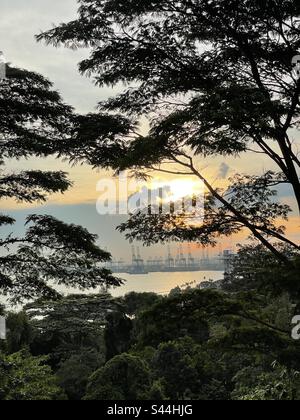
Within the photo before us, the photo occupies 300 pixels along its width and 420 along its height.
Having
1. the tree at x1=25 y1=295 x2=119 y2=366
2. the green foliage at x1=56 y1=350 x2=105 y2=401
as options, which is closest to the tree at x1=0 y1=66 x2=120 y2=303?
the green foliage at x1=56 y1=350 x2=105 y2=401

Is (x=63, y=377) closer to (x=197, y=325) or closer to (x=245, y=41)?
(x=197, y=325)

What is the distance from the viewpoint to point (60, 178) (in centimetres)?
1077

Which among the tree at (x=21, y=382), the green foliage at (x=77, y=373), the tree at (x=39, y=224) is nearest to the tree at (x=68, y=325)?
the green foliage at (x=77, y=373)

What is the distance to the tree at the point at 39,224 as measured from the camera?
992 cm

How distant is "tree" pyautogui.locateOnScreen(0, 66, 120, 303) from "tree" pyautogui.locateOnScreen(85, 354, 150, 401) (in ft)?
32.2

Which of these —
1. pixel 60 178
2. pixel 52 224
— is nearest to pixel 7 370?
pixel 52 224

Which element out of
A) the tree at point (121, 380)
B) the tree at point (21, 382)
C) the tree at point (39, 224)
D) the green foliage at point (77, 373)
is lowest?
the green foliage at point (77, 373)

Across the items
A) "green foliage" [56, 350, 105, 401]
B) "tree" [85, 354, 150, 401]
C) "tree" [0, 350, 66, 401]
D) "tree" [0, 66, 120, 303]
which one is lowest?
"green foliage" [56, 350, 105, 401]

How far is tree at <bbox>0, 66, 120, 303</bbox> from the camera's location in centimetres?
992

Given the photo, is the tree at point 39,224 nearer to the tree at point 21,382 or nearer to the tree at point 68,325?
the tree at point 21,382

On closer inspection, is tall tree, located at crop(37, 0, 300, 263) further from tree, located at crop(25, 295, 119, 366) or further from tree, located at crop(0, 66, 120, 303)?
tree, located at crop(25, 295, 119, 366)

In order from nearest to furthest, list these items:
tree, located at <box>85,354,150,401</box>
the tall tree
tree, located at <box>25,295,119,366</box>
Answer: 1. the tall tree
2. tree, located at <box>85,354,150,401</box>
3. tree, located at <box>25,295,119,366</box>

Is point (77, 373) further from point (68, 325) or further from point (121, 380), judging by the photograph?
point (121, 380)

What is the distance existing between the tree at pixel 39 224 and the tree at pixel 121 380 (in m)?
9.81
